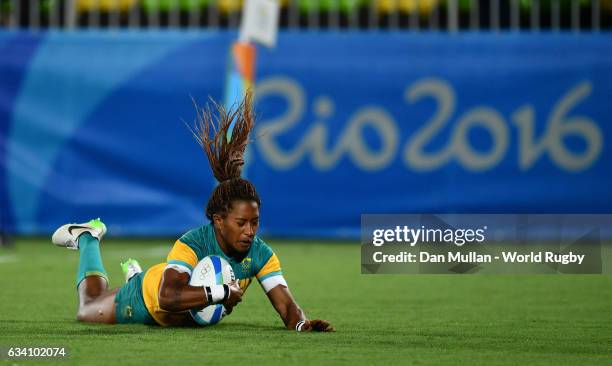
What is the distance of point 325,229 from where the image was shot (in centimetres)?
1652

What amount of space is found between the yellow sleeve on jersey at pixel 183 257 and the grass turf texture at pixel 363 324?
0.43 m

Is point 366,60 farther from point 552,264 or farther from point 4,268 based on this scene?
point 4,268

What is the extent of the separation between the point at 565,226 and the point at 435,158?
196 cm

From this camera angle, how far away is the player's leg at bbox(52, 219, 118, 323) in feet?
26.3

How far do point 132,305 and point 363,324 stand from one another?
62.5 inches

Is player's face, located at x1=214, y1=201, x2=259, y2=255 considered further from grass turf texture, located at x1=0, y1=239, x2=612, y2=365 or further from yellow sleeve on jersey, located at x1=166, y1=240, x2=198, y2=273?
grass turf texture, located at x1=0, y1=239, x2=612, y2=365

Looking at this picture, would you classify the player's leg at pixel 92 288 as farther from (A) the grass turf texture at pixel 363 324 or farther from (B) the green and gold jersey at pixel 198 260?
(B) the green and gold jersey at pixel 198 260

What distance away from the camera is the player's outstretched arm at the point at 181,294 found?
7066mm

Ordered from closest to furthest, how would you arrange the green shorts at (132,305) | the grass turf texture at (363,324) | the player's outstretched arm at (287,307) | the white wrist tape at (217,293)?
1. the grass turf texture at (363,324)
2. the white wrist tape at (217,293)
3. the player's outstretched arm at (287,307)
4. the green shorts at (132,305)

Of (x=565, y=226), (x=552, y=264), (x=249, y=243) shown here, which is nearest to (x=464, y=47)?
(x=565, y=226)

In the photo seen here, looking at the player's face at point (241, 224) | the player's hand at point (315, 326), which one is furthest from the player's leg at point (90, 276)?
the player's hand at point (315, 326)

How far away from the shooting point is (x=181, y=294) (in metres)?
7.18

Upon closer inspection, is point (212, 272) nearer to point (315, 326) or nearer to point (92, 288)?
point (315, 326)

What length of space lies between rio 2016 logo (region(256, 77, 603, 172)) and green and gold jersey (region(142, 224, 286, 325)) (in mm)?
8598
